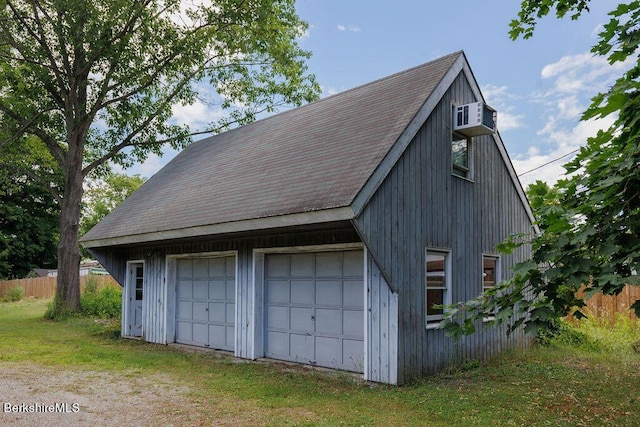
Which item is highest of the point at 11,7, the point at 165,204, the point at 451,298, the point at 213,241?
the point at 11,7

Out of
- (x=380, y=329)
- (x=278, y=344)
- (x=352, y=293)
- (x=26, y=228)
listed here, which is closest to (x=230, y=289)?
(x=278, y=344)

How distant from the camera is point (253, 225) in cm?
849

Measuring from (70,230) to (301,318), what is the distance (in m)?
12.3

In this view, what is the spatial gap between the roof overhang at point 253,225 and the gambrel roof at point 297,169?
2cm

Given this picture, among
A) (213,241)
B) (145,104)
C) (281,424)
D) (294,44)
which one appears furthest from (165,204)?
(294,44)

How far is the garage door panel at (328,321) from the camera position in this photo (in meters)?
8.71

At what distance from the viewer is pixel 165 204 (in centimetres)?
1220

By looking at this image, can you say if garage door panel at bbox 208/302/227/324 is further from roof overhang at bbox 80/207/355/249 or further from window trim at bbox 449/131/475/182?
window trim at bbox 449/131/475/182

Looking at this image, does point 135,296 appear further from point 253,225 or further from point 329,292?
point 329,292

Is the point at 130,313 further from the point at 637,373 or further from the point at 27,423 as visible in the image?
the point at 637,373

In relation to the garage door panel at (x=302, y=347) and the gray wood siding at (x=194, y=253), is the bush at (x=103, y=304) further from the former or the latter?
the garage door panel at (x=302, y=347)

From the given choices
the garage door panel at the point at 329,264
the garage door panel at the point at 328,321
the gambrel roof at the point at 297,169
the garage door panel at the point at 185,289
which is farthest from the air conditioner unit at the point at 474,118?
the garage door panel at the point at 185,289

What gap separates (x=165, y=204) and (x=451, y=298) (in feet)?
22.6

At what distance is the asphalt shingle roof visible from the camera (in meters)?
Answer: 8.05
